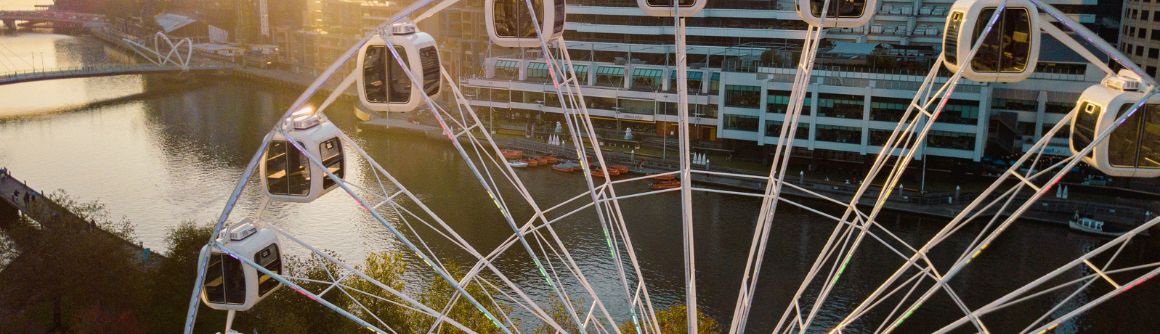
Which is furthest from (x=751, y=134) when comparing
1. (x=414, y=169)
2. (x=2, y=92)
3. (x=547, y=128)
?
(x=2, y=92)

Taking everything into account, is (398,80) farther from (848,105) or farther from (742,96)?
(742,96)

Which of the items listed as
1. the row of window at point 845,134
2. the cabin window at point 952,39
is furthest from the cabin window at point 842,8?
the row of window at point 845,134

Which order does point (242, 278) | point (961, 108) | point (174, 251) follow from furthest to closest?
point (961, 108) → point (174, 251) → point (242, 278)

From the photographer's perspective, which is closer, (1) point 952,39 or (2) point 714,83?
(1) point 952,39

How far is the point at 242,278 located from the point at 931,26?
3326 centimetres

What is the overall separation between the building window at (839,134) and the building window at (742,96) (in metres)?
2.30

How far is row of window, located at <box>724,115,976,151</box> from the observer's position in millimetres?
30469

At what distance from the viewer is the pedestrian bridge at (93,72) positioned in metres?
47.7

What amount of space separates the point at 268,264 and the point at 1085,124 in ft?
21.6

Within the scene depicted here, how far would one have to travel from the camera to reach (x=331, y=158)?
9.22 metres

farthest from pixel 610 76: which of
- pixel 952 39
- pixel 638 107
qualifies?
pixel 952 39

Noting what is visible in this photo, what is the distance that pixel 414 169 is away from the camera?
3250 cm

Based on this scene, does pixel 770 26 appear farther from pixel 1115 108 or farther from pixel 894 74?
pixel 1115 108

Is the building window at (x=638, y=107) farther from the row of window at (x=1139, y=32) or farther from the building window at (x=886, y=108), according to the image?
the row of window at (x=1139, y=32)
